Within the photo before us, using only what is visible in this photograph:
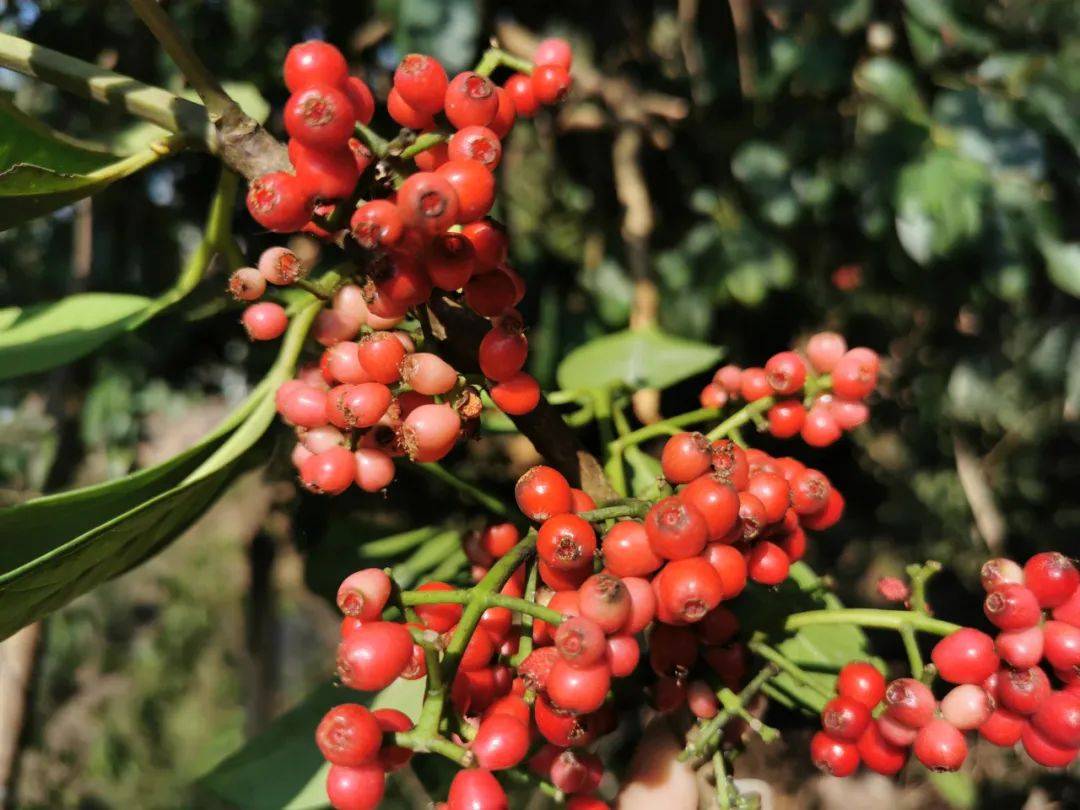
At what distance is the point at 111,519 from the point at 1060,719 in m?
0.84

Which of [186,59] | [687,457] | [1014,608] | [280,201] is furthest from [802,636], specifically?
[186,59]

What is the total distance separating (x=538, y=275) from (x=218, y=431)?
96cm

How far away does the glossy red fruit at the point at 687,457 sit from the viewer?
704 mm

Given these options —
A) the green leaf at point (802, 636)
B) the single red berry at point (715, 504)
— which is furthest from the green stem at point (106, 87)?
the green leaf at point (802, 636)

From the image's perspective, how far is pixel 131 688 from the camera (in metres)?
4.54

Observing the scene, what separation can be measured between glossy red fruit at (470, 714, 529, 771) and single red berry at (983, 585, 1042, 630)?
1.37 ft

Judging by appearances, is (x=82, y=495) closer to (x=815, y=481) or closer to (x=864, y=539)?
(x=815, y=481)

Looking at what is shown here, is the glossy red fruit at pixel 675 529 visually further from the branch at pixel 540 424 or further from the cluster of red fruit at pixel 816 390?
the cluster of red fruit at pixel 816 390

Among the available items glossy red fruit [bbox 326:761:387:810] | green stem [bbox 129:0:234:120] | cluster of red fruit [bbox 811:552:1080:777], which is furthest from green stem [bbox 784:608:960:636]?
green stem [bbox 129:0:234:120]

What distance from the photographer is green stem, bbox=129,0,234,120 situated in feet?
2.24

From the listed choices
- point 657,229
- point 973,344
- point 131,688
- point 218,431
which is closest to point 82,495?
point 218,431

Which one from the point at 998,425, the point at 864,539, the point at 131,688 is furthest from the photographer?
the point at 131,688

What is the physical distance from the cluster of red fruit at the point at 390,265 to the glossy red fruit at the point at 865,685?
41 centimetres

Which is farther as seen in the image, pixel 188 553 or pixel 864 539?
pixel 188 553
